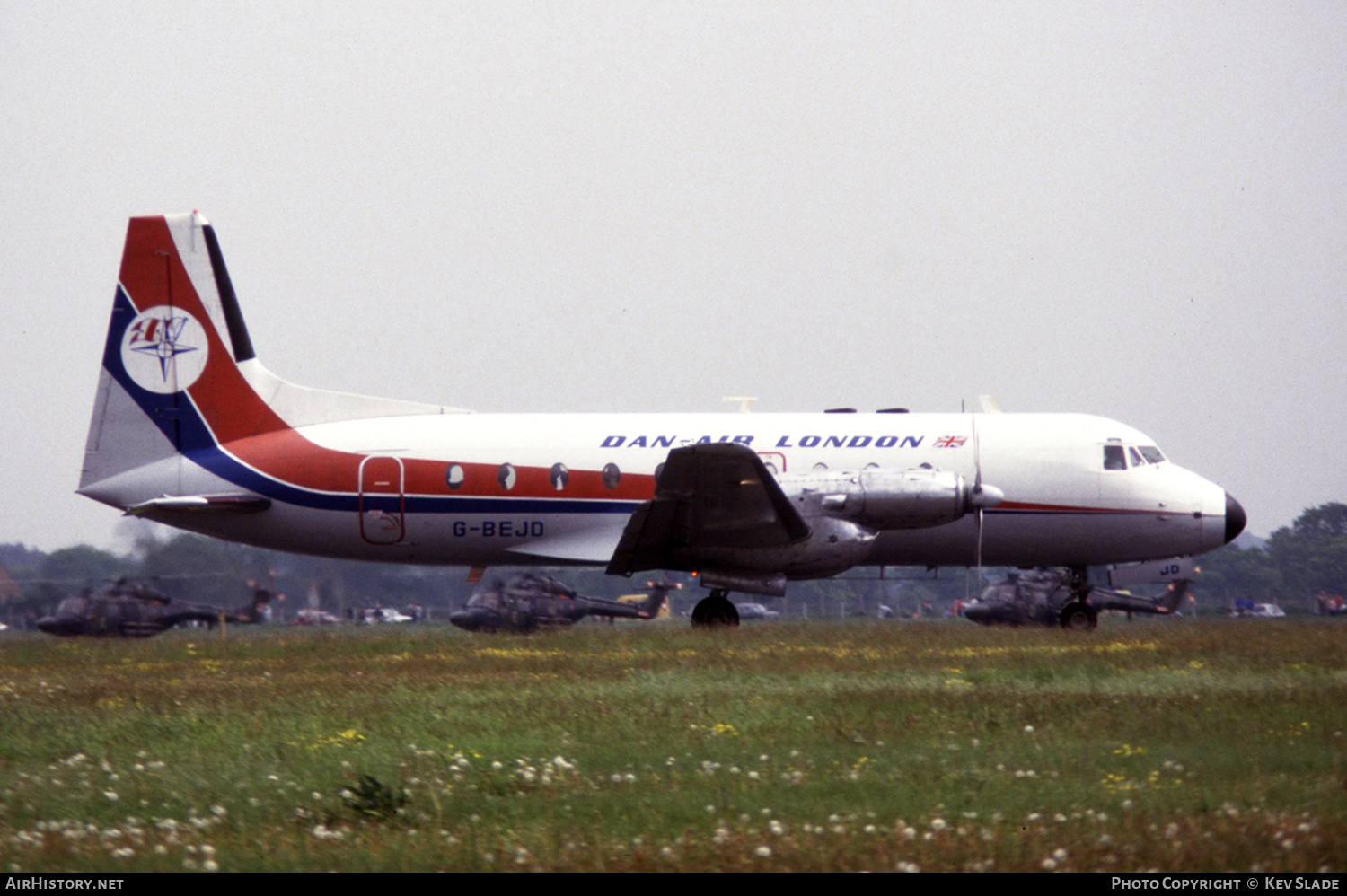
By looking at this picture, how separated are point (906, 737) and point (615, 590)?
154 feet

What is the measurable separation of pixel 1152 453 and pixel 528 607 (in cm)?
1920

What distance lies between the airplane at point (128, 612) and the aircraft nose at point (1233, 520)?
24.8 meters

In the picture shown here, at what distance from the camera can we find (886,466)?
2297 centimetres

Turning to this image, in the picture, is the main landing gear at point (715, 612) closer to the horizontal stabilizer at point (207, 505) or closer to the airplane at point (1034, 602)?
the horizontal stabilizer at point (207, 505)

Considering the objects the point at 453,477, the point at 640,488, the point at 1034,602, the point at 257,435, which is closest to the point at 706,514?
the point at 640,488

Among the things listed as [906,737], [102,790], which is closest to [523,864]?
[102,790]

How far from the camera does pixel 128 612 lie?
1459 inches

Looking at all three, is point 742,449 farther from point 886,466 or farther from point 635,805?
point 635,805

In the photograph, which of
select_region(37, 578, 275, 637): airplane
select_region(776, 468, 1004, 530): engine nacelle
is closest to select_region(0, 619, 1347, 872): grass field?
select_region(776, 468, 1004, 530): engine nacelle

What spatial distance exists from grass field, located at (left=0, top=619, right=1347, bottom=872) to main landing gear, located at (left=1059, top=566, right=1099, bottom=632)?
5.89 m

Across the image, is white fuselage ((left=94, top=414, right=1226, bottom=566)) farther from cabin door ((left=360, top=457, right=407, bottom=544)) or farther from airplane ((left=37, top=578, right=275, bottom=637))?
airplane ((left=37, top=578, right=275, bottom=637))

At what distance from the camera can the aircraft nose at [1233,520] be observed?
933 inches

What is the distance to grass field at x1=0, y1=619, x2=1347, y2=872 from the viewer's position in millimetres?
7215

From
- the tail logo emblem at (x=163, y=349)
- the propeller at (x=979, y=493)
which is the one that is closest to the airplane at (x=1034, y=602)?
the propeller at (x=979, y=493)
